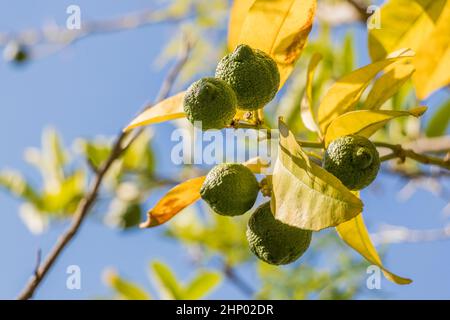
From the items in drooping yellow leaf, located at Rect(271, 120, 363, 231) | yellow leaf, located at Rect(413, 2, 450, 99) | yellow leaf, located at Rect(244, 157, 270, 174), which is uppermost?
yellow leaf, located at Rect(413, 2, 450, 99)

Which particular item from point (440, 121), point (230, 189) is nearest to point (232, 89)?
point (230, 189)

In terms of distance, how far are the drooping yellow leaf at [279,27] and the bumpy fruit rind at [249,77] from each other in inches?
4.7

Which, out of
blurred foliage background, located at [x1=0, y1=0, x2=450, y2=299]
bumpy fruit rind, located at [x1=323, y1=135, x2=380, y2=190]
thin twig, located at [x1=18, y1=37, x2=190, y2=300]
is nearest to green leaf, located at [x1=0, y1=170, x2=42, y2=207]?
blurred foliage background, located at [x1=0, y1=0, x2=450, y2=299]

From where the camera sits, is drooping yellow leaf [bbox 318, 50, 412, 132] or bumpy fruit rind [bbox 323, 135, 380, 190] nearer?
bumpy fruit rind [bbox 323, 135, 380, 190]

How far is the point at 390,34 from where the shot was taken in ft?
5.52

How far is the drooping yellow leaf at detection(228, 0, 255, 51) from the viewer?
1.56m

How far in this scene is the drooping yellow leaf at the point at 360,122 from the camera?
1303 millimetres

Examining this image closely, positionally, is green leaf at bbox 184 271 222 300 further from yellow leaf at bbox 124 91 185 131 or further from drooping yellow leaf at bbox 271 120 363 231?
drooping yellow leaf at bbox 271 120 363 231

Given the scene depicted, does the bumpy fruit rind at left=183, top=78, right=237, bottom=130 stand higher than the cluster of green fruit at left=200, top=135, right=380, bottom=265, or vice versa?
the bumpy fruit rind at left=183, top=78, right=237, bottom=130

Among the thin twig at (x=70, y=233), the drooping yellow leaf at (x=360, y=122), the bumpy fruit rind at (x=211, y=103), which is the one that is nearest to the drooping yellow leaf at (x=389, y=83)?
the drooping yellow leaf at (x=360, y=122)

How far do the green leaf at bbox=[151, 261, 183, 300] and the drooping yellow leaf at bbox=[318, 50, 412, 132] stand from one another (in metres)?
1.08

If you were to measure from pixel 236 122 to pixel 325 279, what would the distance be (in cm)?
145

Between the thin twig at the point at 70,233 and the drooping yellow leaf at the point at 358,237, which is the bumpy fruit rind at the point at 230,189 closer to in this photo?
the drooping yellow leaf at the point at 358,237

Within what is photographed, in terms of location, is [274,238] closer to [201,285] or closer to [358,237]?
[358,237]
